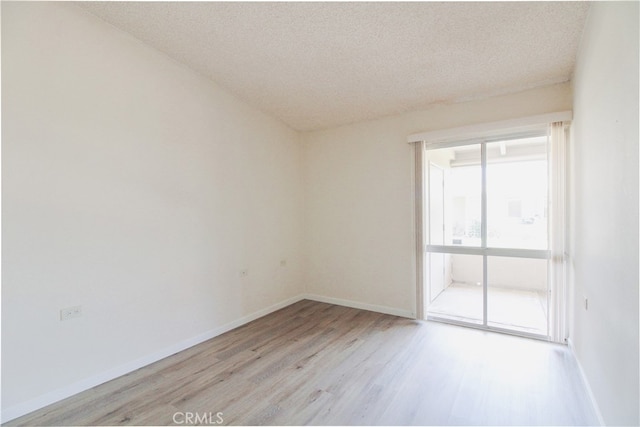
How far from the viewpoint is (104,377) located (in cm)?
243

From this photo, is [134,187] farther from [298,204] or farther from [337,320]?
[337,320]

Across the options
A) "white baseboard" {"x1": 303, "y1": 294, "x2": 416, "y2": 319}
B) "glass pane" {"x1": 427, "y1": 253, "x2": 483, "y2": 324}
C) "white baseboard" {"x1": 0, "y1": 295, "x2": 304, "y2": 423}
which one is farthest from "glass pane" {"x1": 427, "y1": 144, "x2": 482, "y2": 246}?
"white baseboard" {"x1": 0, "y1": 295, "x2": 304, "y2": 423}

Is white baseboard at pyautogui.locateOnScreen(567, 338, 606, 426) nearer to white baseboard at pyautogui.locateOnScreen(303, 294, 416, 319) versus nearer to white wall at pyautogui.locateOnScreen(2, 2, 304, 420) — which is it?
white baseboard at pyautogui.locateOnScreen(303, 294, 416, 319)

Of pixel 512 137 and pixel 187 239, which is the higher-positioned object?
pixel 512 137

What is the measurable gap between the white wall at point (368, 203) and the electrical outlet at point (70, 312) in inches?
121

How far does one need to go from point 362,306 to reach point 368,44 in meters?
3.37

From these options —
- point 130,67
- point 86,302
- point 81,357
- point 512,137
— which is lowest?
point 81,357

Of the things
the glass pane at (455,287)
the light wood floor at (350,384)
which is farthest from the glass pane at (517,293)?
the light wood floor at (350,384)

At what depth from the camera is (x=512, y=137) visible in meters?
3.29

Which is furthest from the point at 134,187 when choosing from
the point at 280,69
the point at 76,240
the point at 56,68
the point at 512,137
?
the point at 512,137

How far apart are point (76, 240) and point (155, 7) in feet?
6.52

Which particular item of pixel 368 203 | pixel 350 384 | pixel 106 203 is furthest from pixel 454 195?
pixel 106 203

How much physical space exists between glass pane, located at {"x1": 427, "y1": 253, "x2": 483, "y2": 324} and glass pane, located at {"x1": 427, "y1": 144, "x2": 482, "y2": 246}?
331 mm

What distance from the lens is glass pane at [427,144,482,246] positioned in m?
3.60
